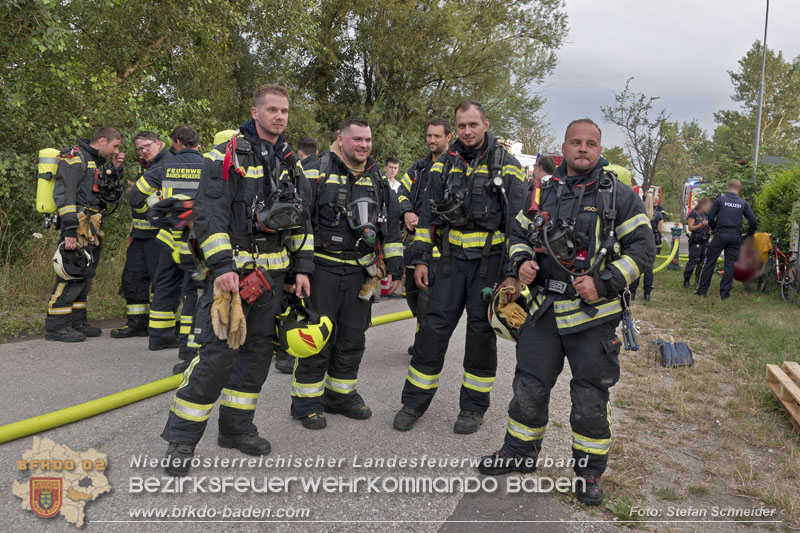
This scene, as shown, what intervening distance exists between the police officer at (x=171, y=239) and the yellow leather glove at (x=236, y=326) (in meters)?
2.11

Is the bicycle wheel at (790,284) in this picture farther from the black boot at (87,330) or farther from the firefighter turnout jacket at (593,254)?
the black boot at (87,330)

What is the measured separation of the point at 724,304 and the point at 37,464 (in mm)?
10501

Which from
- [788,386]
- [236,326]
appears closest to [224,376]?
[236,326]

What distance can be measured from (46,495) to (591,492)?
303 centimetres

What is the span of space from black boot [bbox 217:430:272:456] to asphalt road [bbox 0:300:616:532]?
6 cm

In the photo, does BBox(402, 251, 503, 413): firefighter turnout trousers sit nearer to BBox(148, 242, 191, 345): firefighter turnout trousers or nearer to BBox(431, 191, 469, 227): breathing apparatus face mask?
BBox(431, 191, 469, 227): breathing apparatus face mask

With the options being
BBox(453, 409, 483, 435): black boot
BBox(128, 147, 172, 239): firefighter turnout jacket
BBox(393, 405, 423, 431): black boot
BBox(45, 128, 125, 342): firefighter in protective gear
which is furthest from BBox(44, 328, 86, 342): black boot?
BBox(453, 409, 483, 435): black boot

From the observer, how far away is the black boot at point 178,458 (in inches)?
131

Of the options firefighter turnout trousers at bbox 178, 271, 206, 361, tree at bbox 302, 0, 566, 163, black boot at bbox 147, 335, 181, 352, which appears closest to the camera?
firefighter turnout trousers at bbox 178, 271, 206, 361

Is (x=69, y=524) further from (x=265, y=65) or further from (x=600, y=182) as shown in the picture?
(x=265, y=65)

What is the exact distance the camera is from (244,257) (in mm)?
3533

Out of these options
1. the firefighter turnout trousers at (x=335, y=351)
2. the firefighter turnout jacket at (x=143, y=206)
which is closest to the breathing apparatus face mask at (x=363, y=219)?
the firefighter turnout trousers at (x=335, y=351)

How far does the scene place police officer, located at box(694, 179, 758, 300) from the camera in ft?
33.4

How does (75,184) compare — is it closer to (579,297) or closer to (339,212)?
(339,212)
